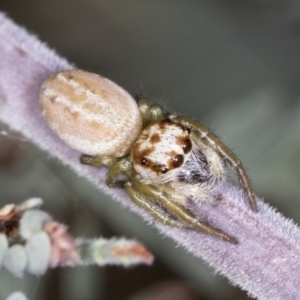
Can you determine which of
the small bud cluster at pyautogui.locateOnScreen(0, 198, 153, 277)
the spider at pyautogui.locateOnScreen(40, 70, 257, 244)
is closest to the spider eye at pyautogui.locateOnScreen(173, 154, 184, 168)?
the spider at pyautogui.locateOnScreen(40, 70, 257, 244)

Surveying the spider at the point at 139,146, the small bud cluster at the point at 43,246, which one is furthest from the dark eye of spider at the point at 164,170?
the small bud cluster at the point at 43,246

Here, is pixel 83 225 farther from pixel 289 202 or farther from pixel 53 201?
pixel 289 202

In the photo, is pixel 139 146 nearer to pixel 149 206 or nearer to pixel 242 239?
pixel 149 206

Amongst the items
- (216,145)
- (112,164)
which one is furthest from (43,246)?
(216,145)

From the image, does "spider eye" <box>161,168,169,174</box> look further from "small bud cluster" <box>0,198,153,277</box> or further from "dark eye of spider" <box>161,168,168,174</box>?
"small bud cluster" <box>0,198,153,277</box>

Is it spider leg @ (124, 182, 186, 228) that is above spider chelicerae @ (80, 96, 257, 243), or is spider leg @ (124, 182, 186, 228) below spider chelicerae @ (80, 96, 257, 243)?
below

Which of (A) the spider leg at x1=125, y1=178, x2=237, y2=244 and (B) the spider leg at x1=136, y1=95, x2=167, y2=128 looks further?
(B) the spider leg at x1=136, y1=95, x2=167, y2=128

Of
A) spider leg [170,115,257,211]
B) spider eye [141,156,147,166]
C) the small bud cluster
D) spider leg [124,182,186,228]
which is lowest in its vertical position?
the small bud cluster
